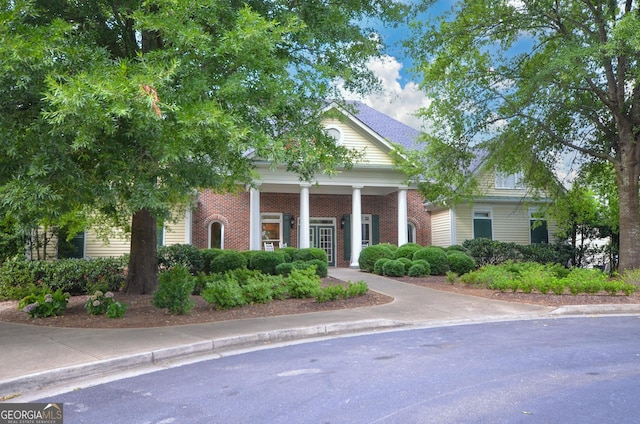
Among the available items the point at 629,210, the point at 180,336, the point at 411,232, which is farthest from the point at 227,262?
the point at 629,210

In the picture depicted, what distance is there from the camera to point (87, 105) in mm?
5836

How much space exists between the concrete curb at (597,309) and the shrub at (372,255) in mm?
8356

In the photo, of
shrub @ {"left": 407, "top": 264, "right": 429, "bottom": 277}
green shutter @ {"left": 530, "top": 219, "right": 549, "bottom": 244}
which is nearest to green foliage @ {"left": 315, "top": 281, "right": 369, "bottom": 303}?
shrub @ {"left": 407, "top": 264, "right": 429, "bottom": 277}

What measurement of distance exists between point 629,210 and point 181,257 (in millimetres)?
13739

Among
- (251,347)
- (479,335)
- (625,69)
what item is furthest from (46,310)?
(625,69)

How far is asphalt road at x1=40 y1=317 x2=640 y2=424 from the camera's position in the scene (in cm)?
429

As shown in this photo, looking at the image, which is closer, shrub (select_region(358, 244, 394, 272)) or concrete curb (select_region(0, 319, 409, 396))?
concrete curb (select_region(0, 319, 409, 396))

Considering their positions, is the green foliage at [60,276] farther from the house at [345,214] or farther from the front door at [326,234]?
the front door at [326,234]

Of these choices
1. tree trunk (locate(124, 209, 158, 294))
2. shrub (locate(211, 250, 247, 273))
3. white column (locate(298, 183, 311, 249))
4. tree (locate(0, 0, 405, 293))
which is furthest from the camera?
white column (locate(298, 183, 311, 249))

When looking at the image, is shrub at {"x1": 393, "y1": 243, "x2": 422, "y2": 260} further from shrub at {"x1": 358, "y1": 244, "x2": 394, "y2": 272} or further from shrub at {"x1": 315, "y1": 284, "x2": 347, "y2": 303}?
shrub at {"x1": 315, "y1": 284, "x2": 347, "y2": 303}

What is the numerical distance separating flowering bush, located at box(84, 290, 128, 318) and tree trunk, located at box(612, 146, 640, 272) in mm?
13595

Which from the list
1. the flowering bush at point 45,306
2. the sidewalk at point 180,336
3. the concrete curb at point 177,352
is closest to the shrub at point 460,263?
the sidewalk at point 180,336

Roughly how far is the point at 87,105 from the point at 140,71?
4.09ft

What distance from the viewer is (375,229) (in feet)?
76.8
